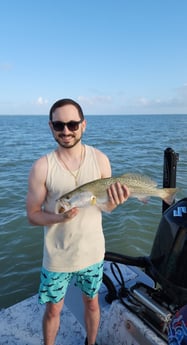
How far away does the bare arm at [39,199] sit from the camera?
2.32 m

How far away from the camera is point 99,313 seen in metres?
2.83

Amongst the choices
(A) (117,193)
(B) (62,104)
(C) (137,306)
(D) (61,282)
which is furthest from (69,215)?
(C) (137,306)

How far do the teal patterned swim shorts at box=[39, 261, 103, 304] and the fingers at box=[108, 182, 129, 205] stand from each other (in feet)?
2.05

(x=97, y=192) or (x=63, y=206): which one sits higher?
(x=97, y=192)

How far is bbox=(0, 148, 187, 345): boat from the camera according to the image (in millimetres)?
2318

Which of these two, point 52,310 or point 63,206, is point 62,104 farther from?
point 52,310

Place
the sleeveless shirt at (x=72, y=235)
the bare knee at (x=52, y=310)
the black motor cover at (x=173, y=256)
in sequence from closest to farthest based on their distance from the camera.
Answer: the black motor cover at (x=173, y=256) → the sleeveless shirt at (x=72, y=235) → the bare knee at (x=52, y=310)

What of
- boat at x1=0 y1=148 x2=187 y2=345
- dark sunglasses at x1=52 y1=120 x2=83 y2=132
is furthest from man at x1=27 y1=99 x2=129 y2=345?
boat at x1=0 y1=148 x2=187 y2=345

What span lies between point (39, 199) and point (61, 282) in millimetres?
755

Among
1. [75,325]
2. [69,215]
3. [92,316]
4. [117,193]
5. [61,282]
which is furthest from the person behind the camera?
[75,325]

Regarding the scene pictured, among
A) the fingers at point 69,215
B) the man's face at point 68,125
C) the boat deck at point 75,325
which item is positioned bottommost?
the boat deck at point 75,325

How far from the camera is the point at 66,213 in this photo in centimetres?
232

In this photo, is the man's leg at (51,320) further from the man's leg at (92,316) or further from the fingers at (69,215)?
the fingers at (69,215)

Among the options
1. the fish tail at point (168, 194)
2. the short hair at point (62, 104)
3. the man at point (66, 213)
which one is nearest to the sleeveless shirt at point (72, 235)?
the man at point (66, 213)
